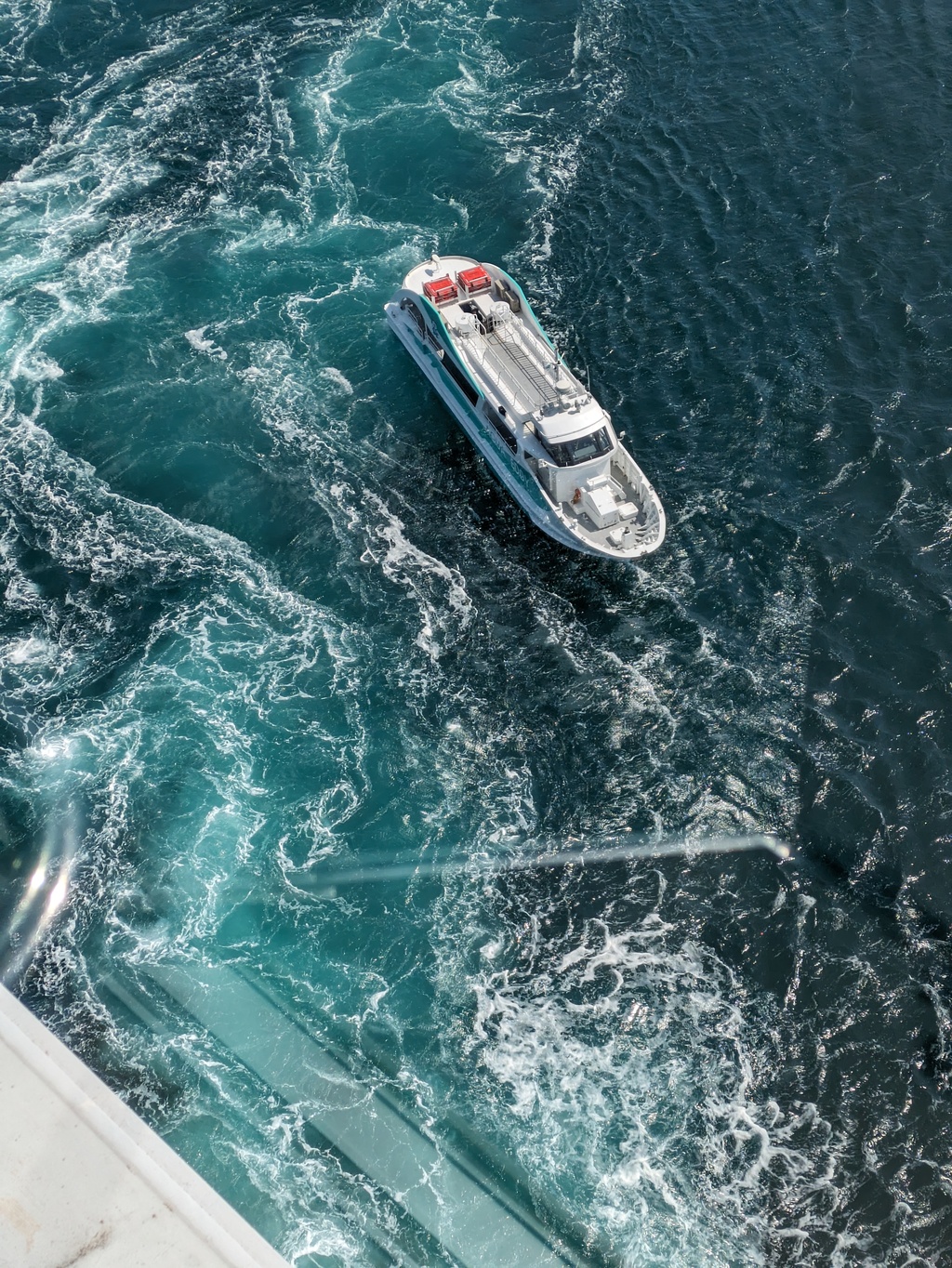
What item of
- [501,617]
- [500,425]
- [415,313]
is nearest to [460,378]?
[500,425]

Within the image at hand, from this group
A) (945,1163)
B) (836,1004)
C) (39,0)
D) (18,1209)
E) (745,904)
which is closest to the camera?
(18,1209)

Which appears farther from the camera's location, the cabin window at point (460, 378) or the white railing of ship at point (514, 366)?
the cabin window at point (460, 378)

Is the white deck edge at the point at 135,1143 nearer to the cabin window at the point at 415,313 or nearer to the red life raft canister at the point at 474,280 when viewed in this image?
the cabin window at the point at 415,313

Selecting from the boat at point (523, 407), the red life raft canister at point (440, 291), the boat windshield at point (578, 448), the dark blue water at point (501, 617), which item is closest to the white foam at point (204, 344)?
the dark blue water at point (501, 617)

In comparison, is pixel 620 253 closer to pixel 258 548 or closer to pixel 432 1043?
pixel 258 548

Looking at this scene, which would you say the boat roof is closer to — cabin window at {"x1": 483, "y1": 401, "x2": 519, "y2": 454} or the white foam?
cabin window at {"x1": 483, "y1": 401, "x2": 519, "y2": 454}

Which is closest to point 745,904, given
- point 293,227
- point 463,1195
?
point 463,1195
